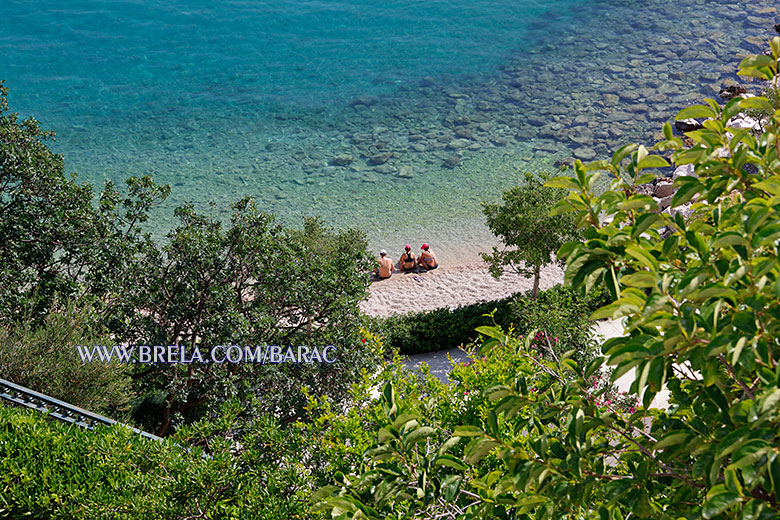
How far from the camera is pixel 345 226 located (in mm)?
23422

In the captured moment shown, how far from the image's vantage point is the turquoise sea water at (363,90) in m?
26.0

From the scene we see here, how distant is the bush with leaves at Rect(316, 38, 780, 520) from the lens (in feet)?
10.5

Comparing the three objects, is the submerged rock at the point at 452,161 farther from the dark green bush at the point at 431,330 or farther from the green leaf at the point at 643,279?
the green leaf at the point at 643,279

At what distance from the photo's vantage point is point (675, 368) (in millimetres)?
4117

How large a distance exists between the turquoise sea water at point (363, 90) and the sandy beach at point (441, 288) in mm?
2464

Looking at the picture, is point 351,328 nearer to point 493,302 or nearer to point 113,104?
point 493,302

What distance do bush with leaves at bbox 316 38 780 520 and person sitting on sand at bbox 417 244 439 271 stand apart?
14.8 m

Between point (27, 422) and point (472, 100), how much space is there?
27765 mm

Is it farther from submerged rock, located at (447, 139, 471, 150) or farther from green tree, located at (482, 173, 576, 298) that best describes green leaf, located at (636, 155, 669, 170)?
submerged rock, located at (447, 139, 471, 150)

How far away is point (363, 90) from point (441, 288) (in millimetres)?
18823

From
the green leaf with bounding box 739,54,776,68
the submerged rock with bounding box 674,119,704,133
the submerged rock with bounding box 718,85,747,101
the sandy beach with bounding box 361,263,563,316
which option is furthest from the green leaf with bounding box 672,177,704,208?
the submerged rock with bounding box 718,85,747,101

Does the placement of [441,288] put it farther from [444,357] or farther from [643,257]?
[643,257]

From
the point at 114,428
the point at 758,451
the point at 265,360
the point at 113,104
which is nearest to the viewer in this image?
the point at 758,451

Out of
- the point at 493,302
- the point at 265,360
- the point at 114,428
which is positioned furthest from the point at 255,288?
the point at 493,302
